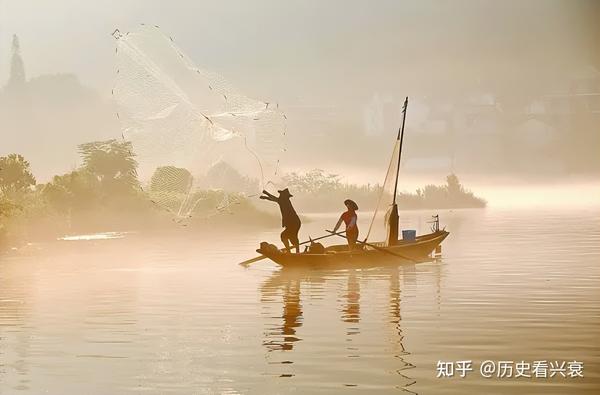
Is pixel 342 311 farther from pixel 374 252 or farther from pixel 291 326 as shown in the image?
pixel 374 252

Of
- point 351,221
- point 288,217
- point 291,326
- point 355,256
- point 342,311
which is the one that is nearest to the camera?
point 291,326

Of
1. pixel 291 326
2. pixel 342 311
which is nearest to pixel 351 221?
pixel 342 311

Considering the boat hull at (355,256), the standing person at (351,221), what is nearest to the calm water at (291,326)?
the boat hull at (355,256)

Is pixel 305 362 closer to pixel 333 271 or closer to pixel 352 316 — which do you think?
pixel 352 316

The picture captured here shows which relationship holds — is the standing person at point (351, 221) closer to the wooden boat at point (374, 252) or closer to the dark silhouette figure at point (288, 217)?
the wooden boat at point (374, 252)

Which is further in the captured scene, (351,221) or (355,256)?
(355,256)

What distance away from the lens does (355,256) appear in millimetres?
28516

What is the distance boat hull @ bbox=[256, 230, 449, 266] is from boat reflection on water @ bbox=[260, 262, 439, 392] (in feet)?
0.88

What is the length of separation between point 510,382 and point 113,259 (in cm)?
2749

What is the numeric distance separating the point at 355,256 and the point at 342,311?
896 cm

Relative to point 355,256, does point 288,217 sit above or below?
above

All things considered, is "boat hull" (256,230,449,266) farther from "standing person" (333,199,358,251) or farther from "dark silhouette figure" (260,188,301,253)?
→ "dark silhouette figure" (260,188,301,253)

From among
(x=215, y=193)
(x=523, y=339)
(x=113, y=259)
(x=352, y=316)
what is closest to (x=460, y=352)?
(x=523, y=339)

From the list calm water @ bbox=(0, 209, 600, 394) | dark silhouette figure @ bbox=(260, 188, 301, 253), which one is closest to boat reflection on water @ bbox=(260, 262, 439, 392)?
calm water @ bbox=(0, 209, 600, 394)
